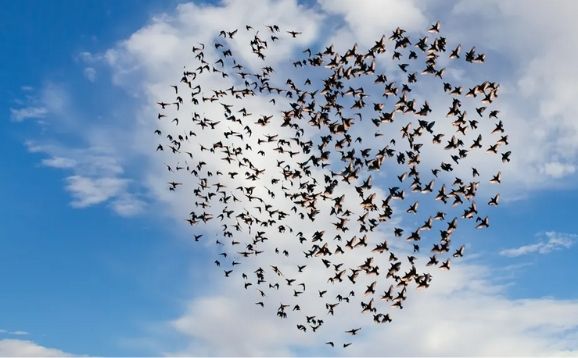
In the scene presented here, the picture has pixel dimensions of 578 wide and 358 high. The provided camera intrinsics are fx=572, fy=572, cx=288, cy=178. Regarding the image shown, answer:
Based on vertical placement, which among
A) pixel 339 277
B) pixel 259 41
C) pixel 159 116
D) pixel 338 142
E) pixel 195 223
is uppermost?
pixel 259 41

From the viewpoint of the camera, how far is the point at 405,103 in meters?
50.8

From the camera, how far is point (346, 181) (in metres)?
51.1

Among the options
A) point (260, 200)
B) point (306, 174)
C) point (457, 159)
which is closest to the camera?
point (457, 159)

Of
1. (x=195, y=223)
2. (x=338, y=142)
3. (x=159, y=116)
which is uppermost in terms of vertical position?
(x=159, y=116)

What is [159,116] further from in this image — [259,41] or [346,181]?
[346,181]

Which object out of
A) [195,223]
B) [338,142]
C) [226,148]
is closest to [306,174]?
[338,142]

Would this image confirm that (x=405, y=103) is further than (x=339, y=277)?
No

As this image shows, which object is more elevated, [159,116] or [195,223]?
[159,116]

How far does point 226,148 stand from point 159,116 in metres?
7.31

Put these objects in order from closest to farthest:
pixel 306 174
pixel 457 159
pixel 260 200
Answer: pixel 457 159
pixel 306 174
pixel 260 200

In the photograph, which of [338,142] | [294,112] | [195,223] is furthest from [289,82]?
[195,223]

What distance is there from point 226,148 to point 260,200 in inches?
259

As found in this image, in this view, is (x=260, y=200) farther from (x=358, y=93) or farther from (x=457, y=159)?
(x=457, y=159)

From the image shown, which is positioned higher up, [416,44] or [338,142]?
[416,44]
